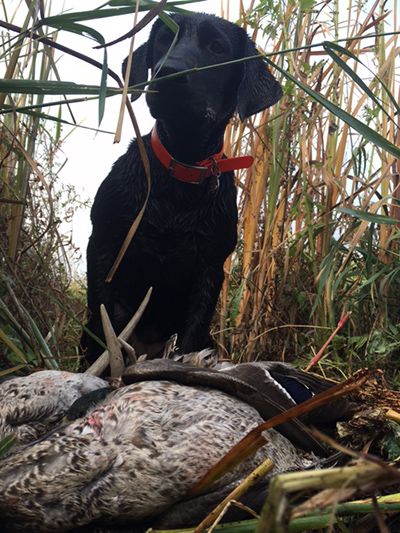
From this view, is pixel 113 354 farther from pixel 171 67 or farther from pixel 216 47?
pixel 216 47

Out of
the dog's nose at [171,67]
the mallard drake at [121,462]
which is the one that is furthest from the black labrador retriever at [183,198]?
the mallard drake at [121,462]

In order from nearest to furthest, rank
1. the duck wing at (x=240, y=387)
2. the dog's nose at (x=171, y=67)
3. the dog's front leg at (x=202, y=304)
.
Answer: the duck wing at (x=240, y=387) → the dog's nose at (x=171, y=67) → the dog's front leg at (x=202, y=304)

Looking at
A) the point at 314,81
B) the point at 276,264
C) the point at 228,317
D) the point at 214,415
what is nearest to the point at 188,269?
the point at 276,264

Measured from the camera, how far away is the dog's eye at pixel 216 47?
9.73ft

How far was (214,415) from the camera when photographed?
142 cm

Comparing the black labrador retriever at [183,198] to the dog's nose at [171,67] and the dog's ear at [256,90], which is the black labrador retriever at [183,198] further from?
the dog's nose at [171,67]

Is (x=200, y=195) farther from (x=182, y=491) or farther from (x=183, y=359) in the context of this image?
(x=182, y=491)

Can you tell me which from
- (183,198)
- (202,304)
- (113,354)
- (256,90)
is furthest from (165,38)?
(113,354)

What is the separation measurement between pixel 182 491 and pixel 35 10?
1.40 meters

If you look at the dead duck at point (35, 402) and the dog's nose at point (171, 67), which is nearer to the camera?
the dead duck at point (35, 402)

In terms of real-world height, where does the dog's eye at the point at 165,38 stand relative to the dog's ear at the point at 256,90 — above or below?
above

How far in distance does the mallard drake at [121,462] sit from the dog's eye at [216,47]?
2.02 m

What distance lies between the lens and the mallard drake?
4.08ft

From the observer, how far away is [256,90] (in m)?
2.97
